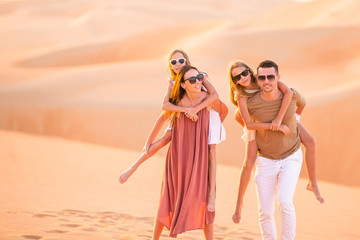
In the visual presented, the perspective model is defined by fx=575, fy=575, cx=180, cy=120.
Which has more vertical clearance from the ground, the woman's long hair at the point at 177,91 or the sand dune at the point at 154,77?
the sand dune at the point at 154,77

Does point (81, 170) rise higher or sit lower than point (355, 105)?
lower

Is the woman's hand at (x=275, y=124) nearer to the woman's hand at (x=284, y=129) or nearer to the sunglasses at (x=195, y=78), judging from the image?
the woman's hand at (x=284, y=129)

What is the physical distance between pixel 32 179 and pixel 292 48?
57.4 ft

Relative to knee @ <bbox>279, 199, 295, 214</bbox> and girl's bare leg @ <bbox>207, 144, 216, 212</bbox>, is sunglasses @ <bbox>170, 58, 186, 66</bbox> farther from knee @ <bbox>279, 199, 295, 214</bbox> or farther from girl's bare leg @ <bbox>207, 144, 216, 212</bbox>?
knee @ <bbox>279, 199, 295, 214</bbox>

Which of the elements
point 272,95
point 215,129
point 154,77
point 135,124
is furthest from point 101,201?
point 154,77

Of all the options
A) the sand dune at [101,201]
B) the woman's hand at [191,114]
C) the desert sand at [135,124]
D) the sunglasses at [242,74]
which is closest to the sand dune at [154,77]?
the desert sand at [135,124]

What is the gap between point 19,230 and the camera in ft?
21.8

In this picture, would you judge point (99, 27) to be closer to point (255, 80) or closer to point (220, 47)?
point (220, 47)

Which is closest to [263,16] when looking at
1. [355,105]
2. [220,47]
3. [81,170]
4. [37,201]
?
[220,47]

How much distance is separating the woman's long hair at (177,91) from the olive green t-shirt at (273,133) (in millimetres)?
666

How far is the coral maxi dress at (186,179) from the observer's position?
5395 millimetres

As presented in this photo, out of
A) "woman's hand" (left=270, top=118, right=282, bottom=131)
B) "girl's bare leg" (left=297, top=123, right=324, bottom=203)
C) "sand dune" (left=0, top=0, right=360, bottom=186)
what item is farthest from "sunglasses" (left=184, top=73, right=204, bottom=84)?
"sand dune" (left=0, top=0, right=360, bottom=186)

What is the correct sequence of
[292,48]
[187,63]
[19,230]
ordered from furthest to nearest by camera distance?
1. [292,48]
2. [19,230]
3. [187,63]

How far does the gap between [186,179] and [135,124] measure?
13.0m
